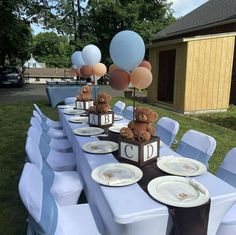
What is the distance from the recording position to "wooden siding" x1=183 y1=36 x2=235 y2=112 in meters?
8.11

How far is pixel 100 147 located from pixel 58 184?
1.68ft

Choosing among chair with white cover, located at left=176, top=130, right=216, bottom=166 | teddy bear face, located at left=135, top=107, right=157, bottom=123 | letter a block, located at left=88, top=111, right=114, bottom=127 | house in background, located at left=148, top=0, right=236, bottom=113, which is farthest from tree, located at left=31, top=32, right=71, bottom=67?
teddy bear face, located at left=135, top=107, right=157, bottom=123

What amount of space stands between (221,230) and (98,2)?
21674mm

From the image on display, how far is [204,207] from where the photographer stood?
5.06ft

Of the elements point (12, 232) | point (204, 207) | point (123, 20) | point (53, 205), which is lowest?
point (12, 232)

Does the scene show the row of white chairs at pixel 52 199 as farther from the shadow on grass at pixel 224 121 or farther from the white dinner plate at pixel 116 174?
the shadow on grass at pixel 224 121

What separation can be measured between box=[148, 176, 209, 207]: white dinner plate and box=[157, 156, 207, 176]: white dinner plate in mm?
113

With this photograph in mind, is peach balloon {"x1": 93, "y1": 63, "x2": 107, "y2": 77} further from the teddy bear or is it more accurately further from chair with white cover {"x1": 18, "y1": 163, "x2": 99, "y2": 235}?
chair with white cover {"x1": 18, "y1": 163, "x2": 99, "y2": 235}

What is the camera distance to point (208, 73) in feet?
27.4

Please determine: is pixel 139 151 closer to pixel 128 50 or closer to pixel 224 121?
pixel 128 50

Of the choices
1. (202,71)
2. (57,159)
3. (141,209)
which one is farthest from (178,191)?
(202,71)

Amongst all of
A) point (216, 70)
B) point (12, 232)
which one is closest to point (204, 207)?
point (12, 232)

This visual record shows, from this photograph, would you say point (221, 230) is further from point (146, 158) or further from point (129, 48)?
point (129, 48)

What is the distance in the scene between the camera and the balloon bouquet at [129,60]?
239cm
